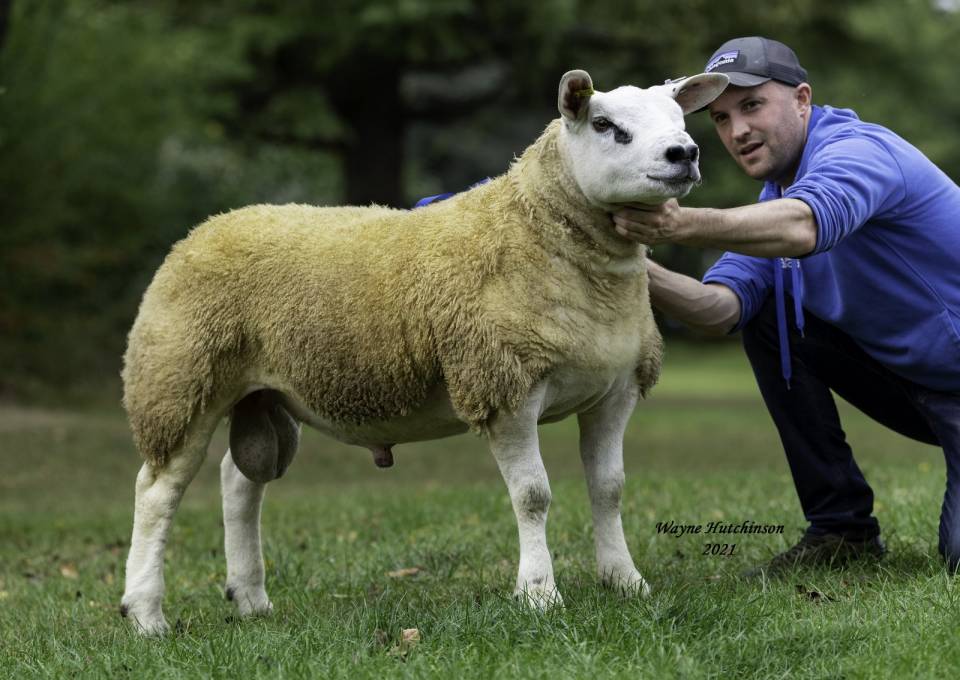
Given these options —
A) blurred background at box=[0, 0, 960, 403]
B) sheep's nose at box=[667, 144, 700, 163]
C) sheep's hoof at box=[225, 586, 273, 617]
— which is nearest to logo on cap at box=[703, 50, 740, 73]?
sheep's nose at box=[667, 144, 700, 163]

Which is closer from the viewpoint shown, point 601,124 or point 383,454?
point 601,124

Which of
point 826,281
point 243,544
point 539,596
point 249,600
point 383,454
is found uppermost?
point 826,281

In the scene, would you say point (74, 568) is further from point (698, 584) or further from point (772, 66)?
point (772, 66)

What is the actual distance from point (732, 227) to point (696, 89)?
20.2 inches

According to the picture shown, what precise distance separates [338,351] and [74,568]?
2775 mm

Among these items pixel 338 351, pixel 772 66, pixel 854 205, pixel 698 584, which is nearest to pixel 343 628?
pixel 338 351

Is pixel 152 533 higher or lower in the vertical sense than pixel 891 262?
lower

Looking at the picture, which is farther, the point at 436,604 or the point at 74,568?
the point at 74,568

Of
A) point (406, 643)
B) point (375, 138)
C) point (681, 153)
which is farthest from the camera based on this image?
point (375, 138)

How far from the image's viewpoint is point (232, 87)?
52.1 feet

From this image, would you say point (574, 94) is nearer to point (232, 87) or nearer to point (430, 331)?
point (430, 331)

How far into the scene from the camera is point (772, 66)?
4.54 metres

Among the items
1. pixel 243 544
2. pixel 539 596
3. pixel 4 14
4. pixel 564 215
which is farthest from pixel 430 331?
pixel 4 14

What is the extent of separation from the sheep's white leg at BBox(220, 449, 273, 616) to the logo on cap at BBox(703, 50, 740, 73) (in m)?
2.41
